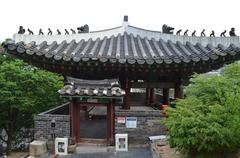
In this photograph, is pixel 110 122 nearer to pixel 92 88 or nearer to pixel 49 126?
pixel 92 88

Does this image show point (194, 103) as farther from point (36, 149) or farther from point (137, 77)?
point (36, 149)

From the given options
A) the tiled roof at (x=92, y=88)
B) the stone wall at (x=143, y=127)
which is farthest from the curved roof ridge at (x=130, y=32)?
the stone wall at (x=143, y=127)

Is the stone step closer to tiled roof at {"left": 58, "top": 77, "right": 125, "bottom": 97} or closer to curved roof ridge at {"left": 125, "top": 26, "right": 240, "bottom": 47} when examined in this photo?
tiled roof at {"left": 58, "top": 77, "right": 125, "bottom": 97}

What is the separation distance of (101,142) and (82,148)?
2.17ft

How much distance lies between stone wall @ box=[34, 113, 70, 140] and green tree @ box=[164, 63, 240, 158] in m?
4.21

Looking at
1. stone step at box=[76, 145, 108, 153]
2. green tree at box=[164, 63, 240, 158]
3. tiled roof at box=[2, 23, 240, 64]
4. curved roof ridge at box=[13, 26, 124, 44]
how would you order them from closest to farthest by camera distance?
1. green tree at box=[164, 63, 240, 158]
2. tiled roof at box=[2, 23, 240, 64]
3. stone step at box=[76, 145, 108, 153]
4. curved roof ridge at box=[13, 26, 124, 44]

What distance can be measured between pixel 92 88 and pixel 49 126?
6.31ft

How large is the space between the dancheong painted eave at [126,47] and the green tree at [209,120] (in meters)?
2.56

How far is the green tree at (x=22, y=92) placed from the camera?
1650 centimetres

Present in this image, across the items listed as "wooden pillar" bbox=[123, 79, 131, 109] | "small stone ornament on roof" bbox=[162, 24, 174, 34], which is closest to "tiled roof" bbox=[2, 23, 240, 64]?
"small stone ornament on roof" bbox=[162, 24, 174, 34]

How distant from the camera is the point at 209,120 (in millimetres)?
7012

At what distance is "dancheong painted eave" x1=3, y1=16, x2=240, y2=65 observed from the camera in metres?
10.2

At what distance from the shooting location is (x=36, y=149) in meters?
10.6

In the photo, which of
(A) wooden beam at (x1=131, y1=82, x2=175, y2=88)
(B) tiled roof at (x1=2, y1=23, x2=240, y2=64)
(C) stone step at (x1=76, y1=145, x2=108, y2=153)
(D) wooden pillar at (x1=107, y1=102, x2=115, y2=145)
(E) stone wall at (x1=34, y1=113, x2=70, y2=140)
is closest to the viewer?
(B) tiled roof at (x1=2, y1=23, x2=240, y2=64)
